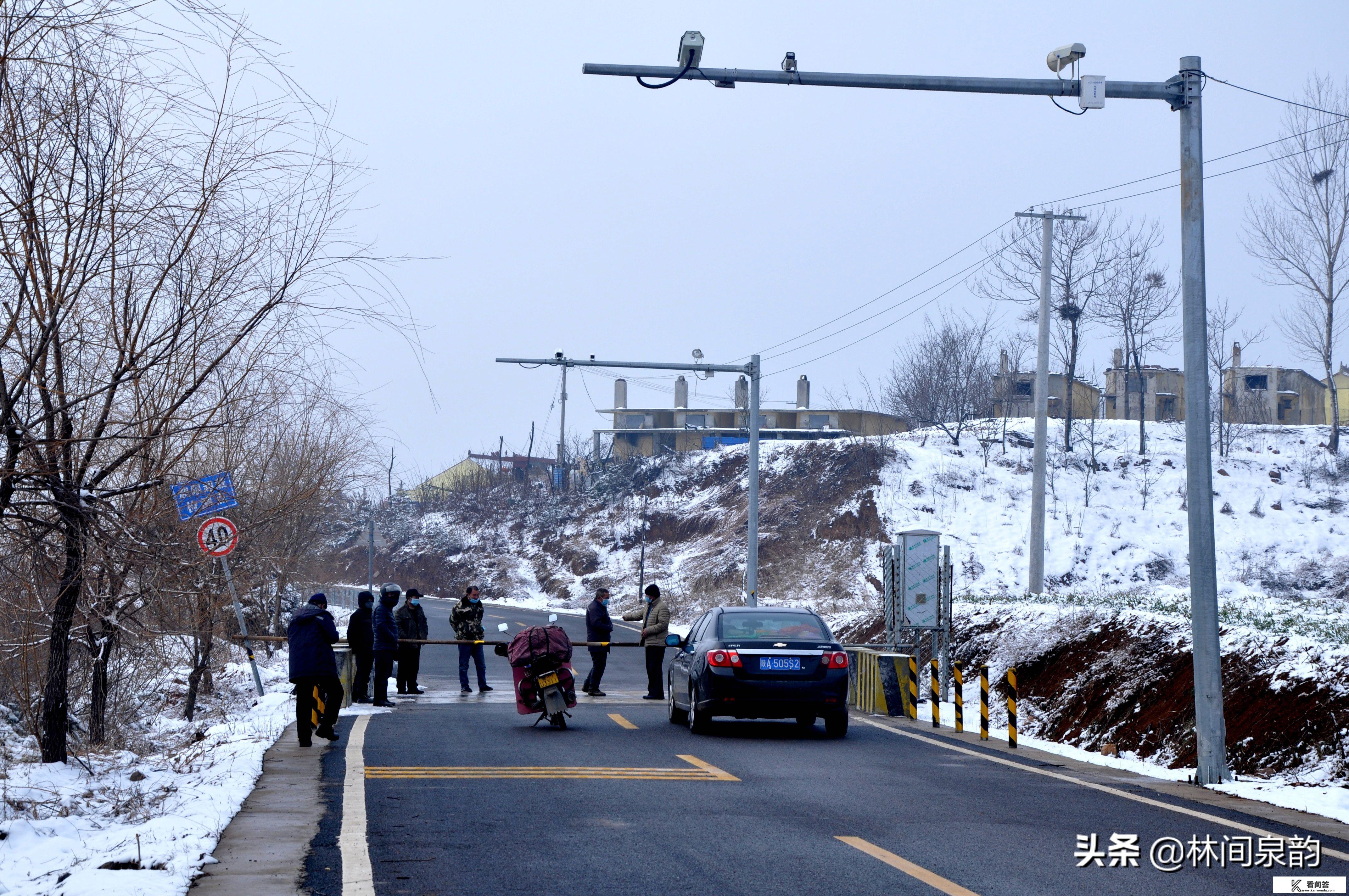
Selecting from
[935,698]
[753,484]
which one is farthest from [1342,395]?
[935,698]

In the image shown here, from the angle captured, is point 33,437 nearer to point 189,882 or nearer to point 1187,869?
point 189,882

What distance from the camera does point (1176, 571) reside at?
1962 inches

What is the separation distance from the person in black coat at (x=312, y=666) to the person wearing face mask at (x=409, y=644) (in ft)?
24.0

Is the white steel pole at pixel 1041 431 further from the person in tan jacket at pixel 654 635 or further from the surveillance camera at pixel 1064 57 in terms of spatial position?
the surveillance camera at pixel 1064 57

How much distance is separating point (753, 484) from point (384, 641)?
39.0 ft

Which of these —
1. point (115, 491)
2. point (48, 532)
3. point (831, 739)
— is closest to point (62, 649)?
point (48, 532)

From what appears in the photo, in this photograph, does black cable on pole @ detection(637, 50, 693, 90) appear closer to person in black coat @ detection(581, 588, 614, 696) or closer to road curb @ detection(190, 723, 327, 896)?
road curb @ detection(190, 723, 327, 896)

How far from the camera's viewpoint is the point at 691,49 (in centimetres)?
1034

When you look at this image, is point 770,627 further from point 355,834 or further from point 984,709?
point 355,834

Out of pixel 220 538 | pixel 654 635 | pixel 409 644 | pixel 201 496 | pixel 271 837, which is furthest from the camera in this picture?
pixel 409 644

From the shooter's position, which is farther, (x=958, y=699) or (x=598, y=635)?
(x=598, y=635)

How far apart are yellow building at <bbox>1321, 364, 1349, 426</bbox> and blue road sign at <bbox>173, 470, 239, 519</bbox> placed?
82.2 m

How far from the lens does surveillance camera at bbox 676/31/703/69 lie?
10.3 m

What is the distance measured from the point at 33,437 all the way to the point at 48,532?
67.6 inches
